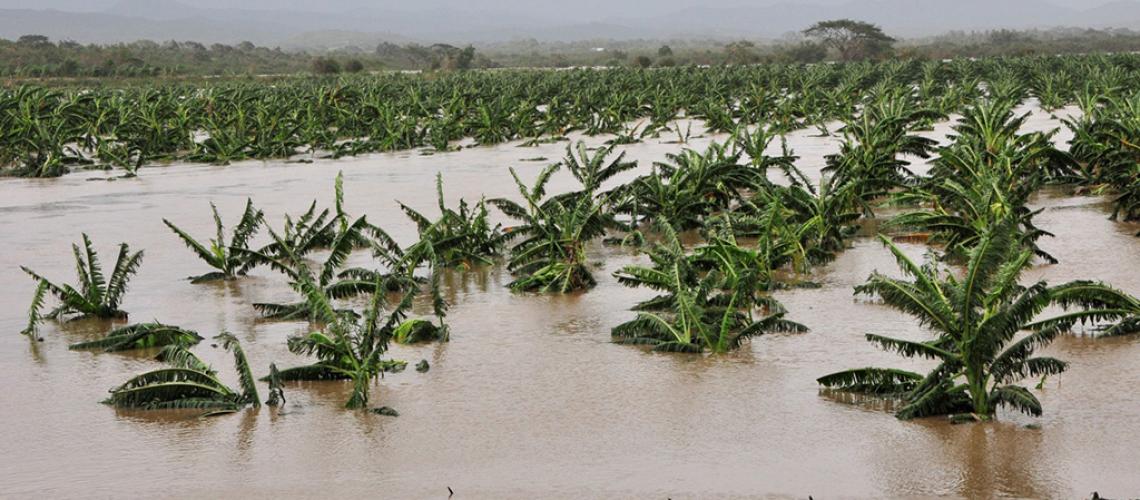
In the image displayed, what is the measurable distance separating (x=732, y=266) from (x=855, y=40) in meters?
58.1

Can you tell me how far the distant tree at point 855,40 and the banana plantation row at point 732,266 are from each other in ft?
159

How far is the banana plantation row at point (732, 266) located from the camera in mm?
5820

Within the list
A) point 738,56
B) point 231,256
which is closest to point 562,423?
point 231,256

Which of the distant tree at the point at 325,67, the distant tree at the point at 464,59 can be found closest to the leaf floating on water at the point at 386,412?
the distant tree at the point at 325,67

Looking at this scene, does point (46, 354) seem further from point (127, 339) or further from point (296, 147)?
point (296, 147)

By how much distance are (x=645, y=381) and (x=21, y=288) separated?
17.3 ft

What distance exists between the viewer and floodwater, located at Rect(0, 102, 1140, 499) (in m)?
5.13

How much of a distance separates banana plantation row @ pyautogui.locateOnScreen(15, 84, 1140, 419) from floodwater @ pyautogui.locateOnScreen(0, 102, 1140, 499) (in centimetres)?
15

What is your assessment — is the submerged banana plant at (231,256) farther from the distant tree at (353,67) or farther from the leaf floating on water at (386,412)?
the distant tree at (353,67)

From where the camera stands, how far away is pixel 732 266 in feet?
25.1

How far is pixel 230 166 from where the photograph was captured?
1900cm

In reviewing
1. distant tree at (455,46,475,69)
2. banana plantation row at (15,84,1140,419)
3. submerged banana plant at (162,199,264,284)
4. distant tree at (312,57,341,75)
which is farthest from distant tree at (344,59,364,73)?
submerged banana plant at (162,199,264,284)

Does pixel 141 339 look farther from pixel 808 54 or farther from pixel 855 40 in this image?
pixel 808 54

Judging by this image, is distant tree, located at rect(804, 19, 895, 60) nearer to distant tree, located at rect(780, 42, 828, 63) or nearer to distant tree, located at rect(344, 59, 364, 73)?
distant tree, located at rect(780, 42, 828, 63)
